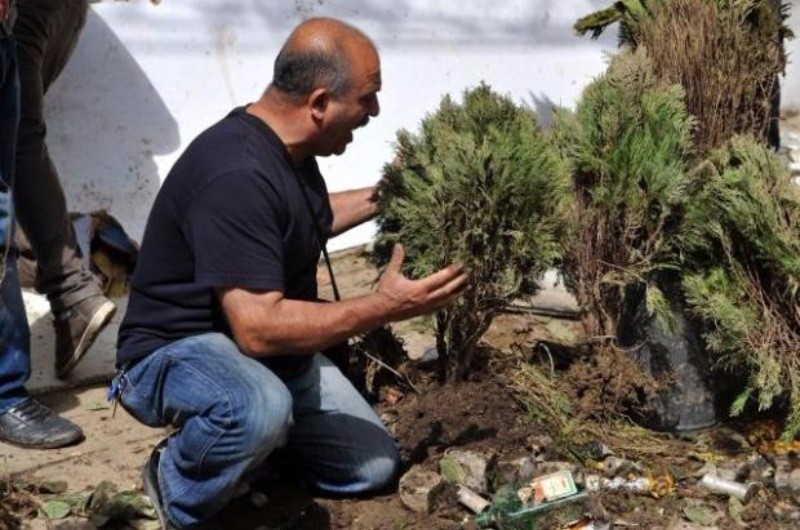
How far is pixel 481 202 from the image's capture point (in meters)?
4.16

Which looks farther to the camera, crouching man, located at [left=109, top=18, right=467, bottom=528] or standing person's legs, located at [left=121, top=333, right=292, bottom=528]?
standing person's legs, located at [left=121, top=333, right=292, bottom=528]

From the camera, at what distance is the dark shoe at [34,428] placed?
4602mm

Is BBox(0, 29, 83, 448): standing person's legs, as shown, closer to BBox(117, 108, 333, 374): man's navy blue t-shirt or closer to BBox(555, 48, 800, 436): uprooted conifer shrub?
BBox(117, 108, 333, 374): man's navy blue t-shirt

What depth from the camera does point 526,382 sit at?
4.64 metres

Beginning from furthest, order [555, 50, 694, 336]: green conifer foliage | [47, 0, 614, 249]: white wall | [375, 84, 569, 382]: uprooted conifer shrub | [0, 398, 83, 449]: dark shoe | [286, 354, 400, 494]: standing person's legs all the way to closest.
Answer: [47, 0, 614, 249]: white wall
[0, 398, 83, 449]: dark shoe
[555, 50, 694, 336]: green conifer foliage
[286, 354, 400, 494]: standing person's legs
[375, 84, 569, 382]: uprooted conifer shrub

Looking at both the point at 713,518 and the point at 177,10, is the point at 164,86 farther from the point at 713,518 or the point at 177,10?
the point at 713,518

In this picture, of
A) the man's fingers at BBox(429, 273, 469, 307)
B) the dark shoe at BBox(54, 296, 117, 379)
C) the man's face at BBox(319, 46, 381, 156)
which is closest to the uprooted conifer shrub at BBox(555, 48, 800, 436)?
the man's fingers at BBox(429, 273, 469, 307)

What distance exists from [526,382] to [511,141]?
969 mm

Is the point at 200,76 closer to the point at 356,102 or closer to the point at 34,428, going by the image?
the point at 34,428

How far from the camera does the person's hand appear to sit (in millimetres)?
3736

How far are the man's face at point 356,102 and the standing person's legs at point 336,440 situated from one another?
2.98 feet

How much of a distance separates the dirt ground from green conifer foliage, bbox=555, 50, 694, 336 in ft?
1.76

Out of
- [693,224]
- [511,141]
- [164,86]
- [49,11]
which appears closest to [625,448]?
[693,224]

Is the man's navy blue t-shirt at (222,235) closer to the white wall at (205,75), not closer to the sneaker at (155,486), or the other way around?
the sneaker at (155,486)
